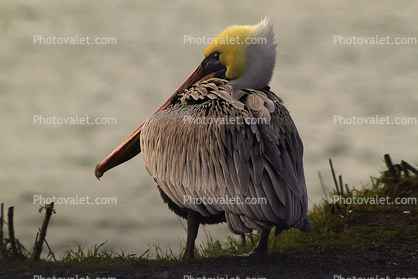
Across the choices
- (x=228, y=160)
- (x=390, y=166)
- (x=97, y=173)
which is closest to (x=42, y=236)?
(x=97, y=173)

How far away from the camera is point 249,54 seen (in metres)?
6.54

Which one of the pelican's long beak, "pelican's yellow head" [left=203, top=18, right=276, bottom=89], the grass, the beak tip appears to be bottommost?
the grass

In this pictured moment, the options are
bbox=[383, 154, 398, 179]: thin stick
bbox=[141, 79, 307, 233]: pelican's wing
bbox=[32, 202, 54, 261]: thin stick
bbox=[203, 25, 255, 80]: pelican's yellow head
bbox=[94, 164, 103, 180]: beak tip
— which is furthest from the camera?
bbox=[383, 154, 398, 179]: thin stick

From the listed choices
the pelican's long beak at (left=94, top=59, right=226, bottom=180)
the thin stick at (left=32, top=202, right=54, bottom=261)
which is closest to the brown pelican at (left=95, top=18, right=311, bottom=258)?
the pelican's long beak at (left=94, top=59, right=226, bottom=180)

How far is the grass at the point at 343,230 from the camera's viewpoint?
5.23 meters

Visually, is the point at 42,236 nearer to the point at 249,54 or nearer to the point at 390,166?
the point at 249,54

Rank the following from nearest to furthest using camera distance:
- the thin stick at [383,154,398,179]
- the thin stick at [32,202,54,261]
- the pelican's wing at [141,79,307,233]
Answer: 1. the pelican's wing at [141,79,307,233]
2. the thin stick at [32,202,54,261]
3. the thin stick at [383,154,398,179]

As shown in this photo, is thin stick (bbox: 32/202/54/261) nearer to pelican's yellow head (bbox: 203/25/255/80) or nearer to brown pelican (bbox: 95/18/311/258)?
brown pelican (bbox: 95/18/311/258)

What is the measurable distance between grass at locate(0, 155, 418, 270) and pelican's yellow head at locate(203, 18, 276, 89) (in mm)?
2402

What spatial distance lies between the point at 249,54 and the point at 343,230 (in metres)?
3.07

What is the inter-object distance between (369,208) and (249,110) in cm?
298

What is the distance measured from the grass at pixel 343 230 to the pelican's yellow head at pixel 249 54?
240cm

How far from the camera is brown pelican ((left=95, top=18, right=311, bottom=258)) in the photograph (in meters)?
4.82

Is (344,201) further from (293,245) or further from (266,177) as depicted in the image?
(266,177)
